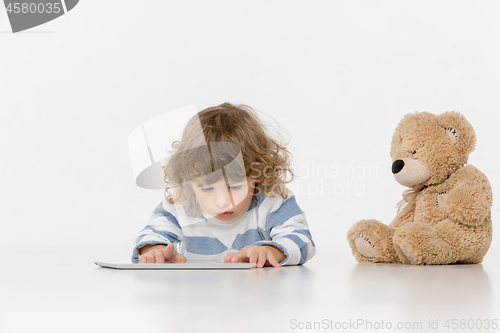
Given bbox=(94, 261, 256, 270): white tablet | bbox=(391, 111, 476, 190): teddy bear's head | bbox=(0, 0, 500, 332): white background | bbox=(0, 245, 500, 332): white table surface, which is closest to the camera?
bbox=(0, 245, 500, 332): white table surface

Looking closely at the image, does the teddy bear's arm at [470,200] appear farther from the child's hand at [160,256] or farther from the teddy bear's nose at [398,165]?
the child's hand at [160,256]

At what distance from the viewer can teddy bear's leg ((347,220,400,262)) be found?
3.59 ft

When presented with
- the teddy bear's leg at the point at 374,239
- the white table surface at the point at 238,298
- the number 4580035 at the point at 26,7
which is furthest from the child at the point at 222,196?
the number 4580035 at the point at 26,7

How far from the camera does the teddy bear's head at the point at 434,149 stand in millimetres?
1093

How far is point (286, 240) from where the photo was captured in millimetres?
1084

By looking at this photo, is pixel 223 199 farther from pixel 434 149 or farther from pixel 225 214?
pixel 434 149

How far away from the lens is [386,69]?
73.8 inches

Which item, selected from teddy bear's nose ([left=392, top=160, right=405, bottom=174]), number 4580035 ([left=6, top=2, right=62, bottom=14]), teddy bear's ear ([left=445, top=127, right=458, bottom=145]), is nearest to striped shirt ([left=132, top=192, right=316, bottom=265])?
teddy bear's nose ([left=392, top=160, right=405, bottom=174])

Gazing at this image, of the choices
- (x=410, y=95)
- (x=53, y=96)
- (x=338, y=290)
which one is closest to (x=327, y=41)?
(x=410, y=95)

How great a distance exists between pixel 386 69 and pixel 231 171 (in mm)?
957

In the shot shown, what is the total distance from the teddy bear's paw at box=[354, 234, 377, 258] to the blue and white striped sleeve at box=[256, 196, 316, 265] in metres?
0.09

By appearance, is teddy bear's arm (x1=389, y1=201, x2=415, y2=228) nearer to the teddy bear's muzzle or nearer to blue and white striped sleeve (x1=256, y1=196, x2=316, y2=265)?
the teddy bear's muzzle

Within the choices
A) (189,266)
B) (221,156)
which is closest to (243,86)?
(221,156)

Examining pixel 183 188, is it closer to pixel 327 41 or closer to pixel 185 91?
pixel 185 91
